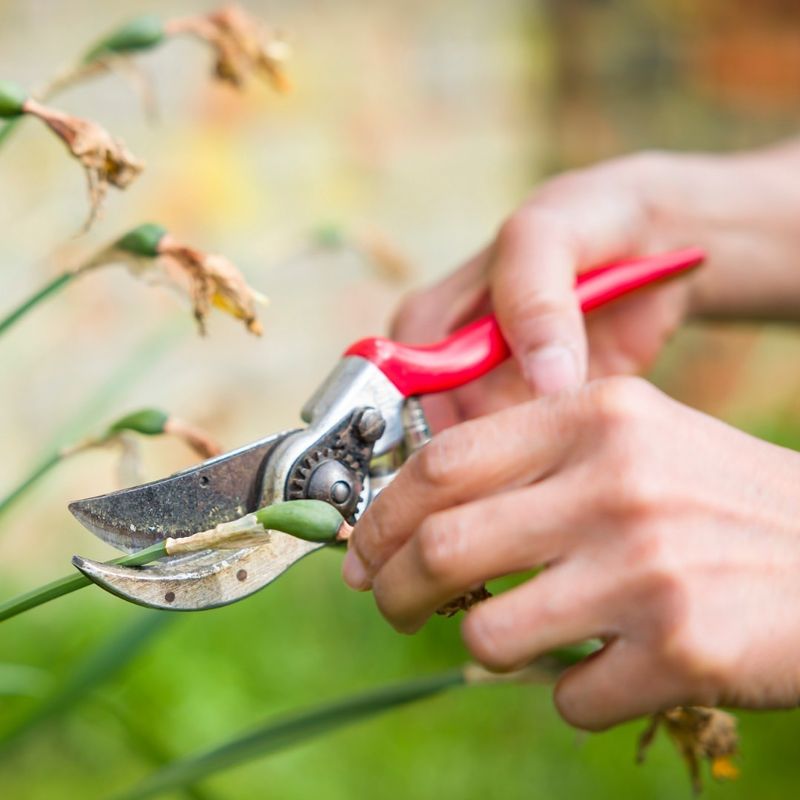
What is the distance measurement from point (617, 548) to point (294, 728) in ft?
0.78

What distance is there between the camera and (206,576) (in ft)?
1.76

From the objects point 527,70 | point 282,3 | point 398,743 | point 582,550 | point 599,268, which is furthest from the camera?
point 527,70

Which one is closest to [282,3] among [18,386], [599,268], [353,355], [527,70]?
[527,70]

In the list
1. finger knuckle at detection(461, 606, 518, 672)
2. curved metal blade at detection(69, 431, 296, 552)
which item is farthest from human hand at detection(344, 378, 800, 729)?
curved metal blade at detection(69, 431, 296, 552)

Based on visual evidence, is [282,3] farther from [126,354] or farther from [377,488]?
[377,488]

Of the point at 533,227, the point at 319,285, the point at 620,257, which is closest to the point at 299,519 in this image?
the point at 533,227

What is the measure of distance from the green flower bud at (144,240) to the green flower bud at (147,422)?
0.28ft

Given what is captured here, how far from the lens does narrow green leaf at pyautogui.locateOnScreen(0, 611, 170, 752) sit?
0.72m

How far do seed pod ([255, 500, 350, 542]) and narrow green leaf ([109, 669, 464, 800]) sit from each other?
0.17 metres

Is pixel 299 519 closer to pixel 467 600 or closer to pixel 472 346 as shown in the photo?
pixel 467 600

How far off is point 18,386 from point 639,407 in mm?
1237

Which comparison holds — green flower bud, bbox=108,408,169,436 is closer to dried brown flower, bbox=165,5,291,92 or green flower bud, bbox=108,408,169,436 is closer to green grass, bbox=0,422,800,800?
dried brown flower, bbox=165,5,291,92

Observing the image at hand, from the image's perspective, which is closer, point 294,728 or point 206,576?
point 206,576

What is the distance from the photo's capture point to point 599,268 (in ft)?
2.78
